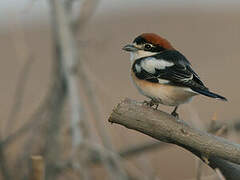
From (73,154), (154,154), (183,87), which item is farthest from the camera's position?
(154,154)

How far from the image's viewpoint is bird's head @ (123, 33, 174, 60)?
3748 millimetres

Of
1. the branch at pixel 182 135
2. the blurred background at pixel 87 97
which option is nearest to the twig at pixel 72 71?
the blurred background at pixel 87 97

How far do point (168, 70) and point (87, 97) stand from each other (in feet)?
5.88

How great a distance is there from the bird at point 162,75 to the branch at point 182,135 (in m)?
0.53

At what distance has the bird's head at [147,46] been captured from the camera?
3748mm

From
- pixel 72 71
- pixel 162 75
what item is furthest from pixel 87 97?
pixel 162 75

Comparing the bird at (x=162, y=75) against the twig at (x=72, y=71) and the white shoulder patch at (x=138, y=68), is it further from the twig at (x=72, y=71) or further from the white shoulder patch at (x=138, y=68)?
the twig at (x=72, y=71)

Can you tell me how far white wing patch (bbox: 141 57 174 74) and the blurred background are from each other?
481mm

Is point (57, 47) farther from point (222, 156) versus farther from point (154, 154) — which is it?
point (154, 154)

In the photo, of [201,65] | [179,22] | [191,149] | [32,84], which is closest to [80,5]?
[191,149]

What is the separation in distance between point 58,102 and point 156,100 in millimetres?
1832

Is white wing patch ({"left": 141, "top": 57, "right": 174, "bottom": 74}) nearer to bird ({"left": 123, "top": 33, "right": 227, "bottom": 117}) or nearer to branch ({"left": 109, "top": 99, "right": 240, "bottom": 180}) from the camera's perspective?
bird ({"left": 123, "top": 33, "right": 227, "bottom": 117})

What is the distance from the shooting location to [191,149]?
273cm

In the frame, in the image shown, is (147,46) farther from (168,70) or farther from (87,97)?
(87,97)
